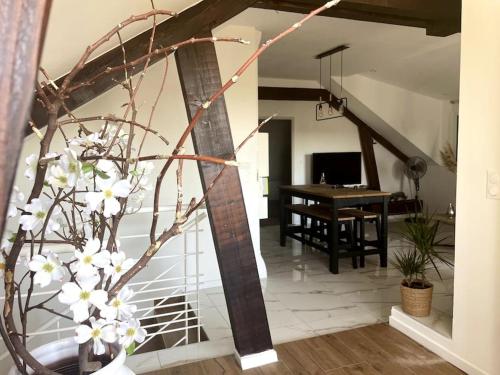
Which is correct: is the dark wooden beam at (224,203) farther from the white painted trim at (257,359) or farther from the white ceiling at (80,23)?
the white ceiling at (80,23)

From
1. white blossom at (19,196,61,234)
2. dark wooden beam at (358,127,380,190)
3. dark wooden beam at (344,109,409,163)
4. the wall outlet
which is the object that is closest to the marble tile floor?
the wall outlet

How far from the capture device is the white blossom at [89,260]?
742 millimetres

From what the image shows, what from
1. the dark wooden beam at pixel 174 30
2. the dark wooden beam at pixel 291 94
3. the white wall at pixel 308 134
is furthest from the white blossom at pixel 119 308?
the white wall at pixel 308 134

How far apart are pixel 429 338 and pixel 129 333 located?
7.08 ft

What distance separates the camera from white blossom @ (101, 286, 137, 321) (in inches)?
30.6

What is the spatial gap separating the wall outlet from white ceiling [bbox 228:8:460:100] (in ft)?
7.35

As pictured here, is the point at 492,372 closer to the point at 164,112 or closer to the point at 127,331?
the point at 127,331

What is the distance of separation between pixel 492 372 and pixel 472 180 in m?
1.02

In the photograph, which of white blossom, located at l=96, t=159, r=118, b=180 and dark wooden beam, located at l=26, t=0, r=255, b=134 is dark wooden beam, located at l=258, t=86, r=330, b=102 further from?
white blossom, located at l=96, t=159, r=118, b=180

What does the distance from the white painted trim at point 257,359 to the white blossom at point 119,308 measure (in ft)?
4.85

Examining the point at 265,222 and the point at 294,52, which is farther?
the point at 265,222

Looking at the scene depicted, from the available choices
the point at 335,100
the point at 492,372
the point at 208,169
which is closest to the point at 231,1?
the point at 208,169

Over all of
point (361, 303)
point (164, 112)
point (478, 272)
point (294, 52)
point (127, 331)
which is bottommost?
point (361, 303)

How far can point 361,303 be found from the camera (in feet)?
10.2
